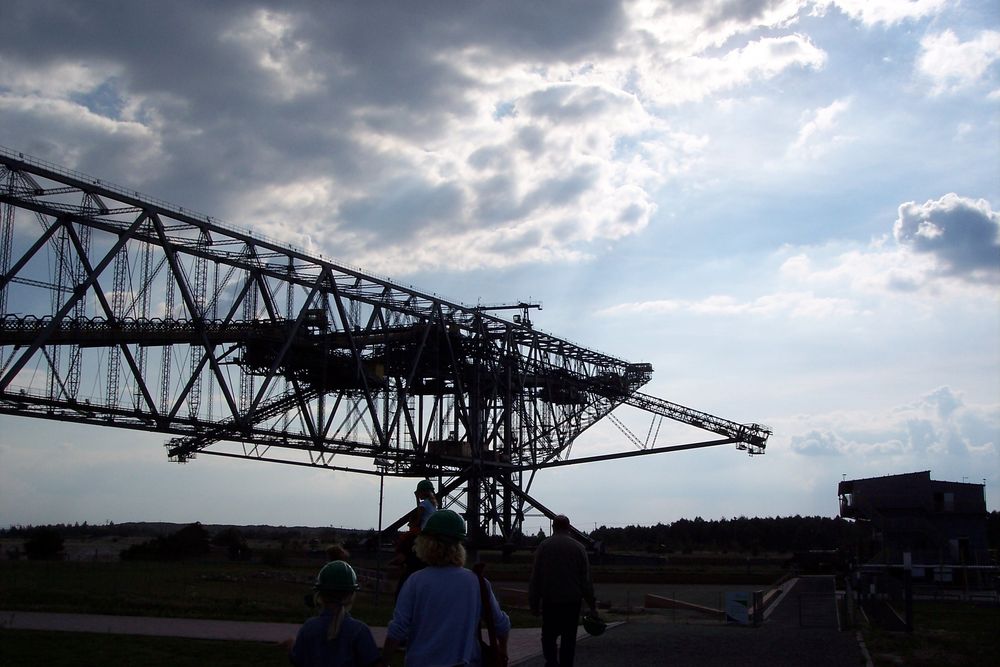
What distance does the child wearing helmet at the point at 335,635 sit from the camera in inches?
248

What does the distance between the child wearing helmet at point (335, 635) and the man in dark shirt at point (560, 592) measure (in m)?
6.51

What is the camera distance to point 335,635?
6258mm

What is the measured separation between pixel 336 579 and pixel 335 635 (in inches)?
12.9

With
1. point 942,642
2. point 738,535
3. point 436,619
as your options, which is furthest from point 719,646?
point 738,535

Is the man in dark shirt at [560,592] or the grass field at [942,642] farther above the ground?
the man in dark shirt at [560,592]

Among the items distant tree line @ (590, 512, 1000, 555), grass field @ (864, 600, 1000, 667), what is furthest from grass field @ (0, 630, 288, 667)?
distant tree line @ (590, 512, 1000, 555)

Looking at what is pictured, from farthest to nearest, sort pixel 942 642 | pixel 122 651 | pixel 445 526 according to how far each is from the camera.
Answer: pixel 942 642 → pixel 122 651 → pixel 445 526

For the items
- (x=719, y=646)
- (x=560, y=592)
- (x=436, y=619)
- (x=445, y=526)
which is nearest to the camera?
(x=436, y=619)

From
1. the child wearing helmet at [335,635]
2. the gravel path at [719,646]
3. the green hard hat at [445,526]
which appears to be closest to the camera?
the child wearing helmet at [335,635]

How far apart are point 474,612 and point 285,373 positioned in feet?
120

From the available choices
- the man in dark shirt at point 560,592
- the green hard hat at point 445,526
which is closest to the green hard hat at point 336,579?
the green hard hat at point 445,526

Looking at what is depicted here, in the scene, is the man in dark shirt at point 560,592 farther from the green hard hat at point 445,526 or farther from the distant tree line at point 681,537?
the distant tree line at point 681,537

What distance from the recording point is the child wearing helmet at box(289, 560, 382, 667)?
630cm

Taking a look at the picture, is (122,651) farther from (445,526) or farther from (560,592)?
(445,526)
